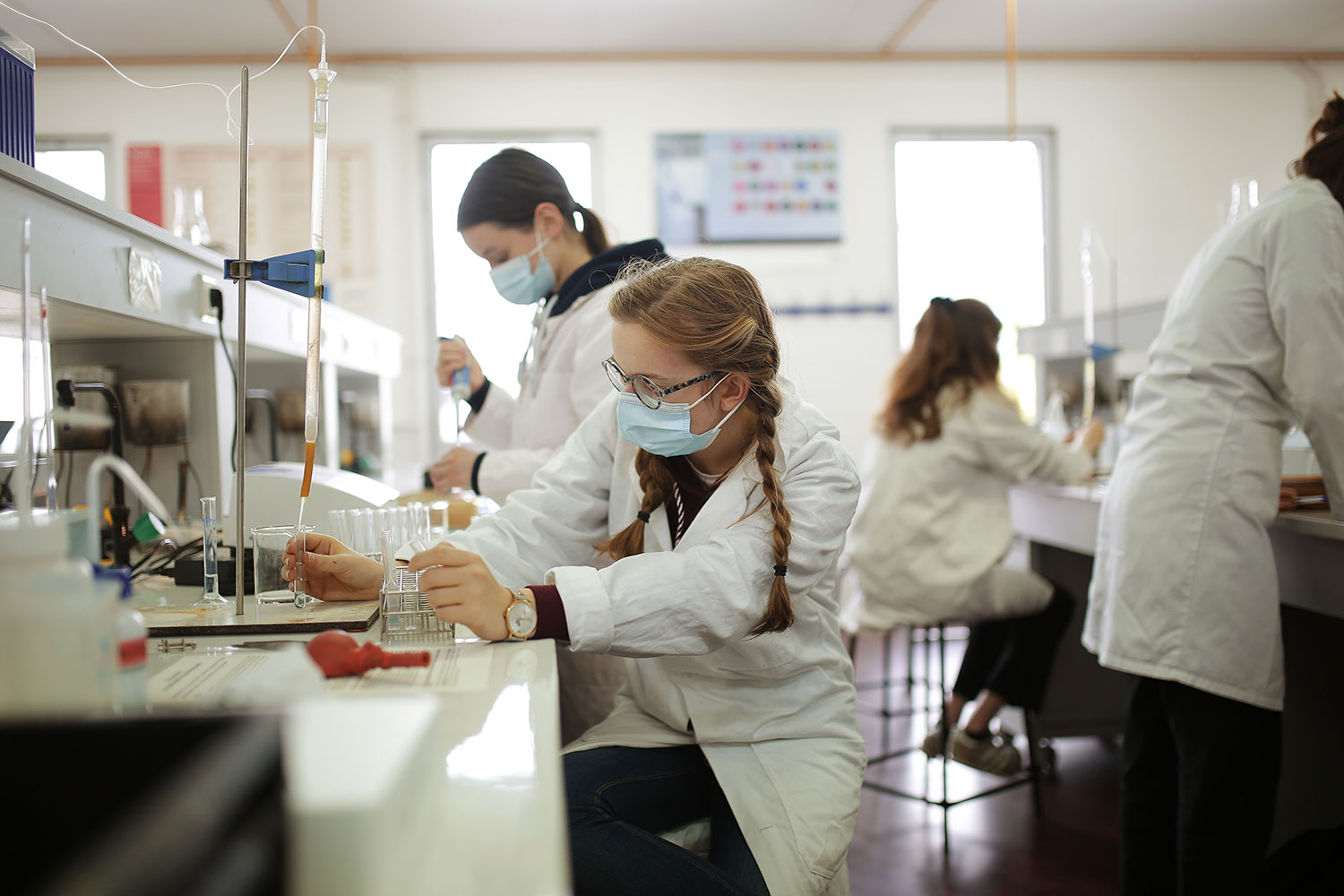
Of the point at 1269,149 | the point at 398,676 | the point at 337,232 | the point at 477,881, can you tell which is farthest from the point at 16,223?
the point at 1269,149

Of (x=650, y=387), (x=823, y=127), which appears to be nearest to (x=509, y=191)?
(x=650, y=387)

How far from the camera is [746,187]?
4016 millimetres

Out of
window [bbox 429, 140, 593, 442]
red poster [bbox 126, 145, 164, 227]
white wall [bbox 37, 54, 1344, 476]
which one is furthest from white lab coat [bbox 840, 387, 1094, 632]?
red poster [bbox 126, 145, 164, 227]

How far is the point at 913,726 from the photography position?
2.71 m

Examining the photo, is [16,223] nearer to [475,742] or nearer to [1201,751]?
[475,742]

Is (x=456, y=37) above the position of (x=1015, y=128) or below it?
above

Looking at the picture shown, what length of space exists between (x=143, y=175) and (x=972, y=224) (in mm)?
3651

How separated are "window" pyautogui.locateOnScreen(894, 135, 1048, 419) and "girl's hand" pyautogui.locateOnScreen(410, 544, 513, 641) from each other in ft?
11.7

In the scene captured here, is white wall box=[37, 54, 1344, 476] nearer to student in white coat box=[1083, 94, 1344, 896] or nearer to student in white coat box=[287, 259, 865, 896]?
student in white coat box=[1083, 94, 1344, 896]

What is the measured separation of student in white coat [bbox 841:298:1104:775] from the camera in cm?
218

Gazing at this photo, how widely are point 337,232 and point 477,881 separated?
386 cm

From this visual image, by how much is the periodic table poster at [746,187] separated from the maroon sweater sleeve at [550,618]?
326 centimetres

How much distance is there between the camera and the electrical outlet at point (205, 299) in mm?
1519

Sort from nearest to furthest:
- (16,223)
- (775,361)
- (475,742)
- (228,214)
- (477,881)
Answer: (477,881) → (475,742) → (16,223) → (775,361) → (228,214)
